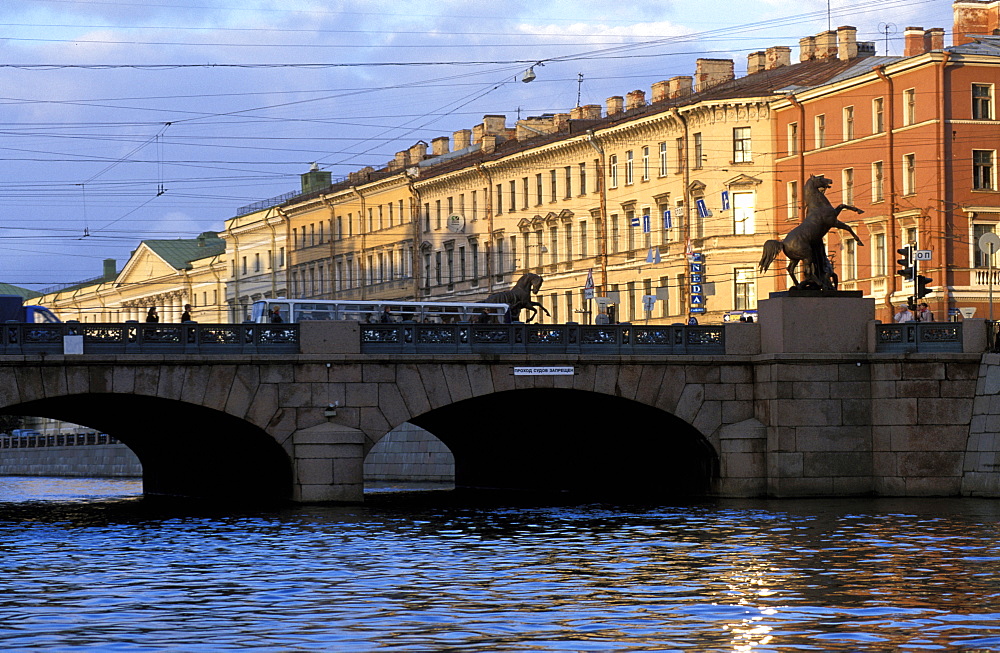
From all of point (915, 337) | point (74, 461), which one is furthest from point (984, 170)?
point (74, 461)

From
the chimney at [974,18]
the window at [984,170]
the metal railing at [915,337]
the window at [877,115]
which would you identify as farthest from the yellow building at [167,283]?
the metal railing at [915,337]

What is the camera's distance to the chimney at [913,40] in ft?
205

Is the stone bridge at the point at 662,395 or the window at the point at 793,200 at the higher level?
the window at the point at 793,200

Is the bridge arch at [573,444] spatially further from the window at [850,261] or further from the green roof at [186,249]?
the green roof at [186,249]

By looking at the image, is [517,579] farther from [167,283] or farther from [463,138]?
[167,283]

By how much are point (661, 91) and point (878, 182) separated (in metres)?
15.0

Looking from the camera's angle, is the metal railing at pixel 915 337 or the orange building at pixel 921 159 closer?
the metal railing at pixel 915 337

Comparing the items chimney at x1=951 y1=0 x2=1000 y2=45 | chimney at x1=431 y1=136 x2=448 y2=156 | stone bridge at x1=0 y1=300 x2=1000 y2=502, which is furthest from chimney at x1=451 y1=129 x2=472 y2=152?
stone bridge at x1=0 y1=300 x2=1000 y2=502

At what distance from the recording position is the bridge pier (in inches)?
1492

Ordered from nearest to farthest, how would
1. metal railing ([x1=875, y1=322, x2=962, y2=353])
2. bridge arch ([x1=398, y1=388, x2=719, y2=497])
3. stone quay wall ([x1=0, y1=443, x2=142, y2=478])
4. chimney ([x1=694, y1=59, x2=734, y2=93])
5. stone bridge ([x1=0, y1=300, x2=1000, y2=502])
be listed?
A: stone bridge ([x1=0, y1=300, x2=1000, y2=502]), metal railing ([x1=875, y1=322, x2=962, y2=353]), bridge arch ([x1=398, y1=388, x2=719, y2=497]), chimney ([x1=694, y1=59, x2=734, y2=93]), stone quay wall ([x1=0, y1=443, x2=142, y2=478])

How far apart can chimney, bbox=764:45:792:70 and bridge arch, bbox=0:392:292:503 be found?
29.5 meters

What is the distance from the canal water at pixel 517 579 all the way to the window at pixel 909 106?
23.5m

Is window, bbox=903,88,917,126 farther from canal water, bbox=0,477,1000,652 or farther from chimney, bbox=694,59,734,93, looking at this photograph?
canal water, bbox=0,477,1000,652

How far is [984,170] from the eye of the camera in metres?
58.6
